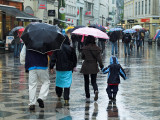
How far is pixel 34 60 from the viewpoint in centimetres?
889

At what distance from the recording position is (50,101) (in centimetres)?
1012

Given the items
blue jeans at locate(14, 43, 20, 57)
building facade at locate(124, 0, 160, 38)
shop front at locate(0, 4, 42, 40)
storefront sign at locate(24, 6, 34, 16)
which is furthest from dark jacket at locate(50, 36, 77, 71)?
building facade at locate(124, 0, 160, 38)

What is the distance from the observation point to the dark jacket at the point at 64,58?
9516 millimetres

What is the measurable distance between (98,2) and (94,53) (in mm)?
116361

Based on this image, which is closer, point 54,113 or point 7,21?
point 54,113

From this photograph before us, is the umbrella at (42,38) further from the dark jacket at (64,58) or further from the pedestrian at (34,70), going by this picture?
the dark jacket at (64,58)

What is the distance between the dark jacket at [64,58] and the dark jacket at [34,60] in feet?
2.09

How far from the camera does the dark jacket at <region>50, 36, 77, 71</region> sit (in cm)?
952

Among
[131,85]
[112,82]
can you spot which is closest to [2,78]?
[131,85]

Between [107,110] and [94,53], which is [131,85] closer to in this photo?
[94,53]

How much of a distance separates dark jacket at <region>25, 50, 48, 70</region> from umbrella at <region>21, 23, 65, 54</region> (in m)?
0.20

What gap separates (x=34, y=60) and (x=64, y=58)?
0.91m

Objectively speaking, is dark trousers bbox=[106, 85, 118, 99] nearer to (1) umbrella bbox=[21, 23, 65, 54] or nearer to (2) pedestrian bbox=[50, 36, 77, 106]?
(2) pedestrian bbox=[50, 36, 77, 106]

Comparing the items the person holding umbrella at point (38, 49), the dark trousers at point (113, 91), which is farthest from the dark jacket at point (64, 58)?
the dark trousers at point (113, 91)
